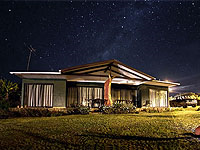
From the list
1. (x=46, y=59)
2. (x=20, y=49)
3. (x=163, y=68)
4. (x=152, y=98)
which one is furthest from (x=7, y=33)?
(x=152, y=98)

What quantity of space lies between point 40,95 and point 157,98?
11.4 metres

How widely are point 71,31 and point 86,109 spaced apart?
11413 mm

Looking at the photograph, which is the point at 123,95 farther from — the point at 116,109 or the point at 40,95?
the point at 40,95

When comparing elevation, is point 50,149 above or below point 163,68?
below

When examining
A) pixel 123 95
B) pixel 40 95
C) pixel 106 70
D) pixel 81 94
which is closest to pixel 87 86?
pixel 81 94

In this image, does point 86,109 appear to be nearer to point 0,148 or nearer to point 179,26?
point 0,148

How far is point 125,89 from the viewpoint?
1716 centimetres

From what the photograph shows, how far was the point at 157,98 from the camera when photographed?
59.4ft

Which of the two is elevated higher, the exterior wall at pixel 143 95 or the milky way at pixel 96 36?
the milky way at pixel 96 36

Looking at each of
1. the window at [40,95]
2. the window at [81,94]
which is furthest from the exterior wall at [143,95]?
the window at [40,95]

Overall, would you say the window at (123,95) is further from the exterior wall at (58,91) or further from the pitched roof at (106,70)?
the exterior wall at (58,91)

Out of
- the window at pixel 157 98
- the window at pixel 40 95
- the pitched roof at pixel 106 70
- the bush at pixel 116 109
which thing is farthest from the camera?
the window at pixel 157 98

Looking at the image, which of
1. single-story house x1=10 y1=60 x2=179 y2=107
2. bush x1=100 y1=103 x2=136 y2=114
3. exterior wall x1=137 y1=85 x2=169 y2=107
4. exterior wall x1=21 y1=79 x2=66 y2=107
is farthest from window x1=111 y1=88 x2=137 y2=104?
exterior wall x1=21 y1=79 x2=66 y2=107

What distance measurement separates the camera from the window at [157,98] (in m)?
17.6
